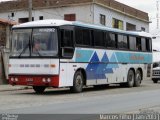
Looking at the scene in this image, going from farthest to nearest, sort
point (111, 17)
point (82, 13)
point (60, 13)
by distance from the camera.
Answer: point (111, 17) < point (60, 13) < point (82, 13)

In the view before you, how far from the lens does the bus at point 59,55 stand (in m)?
22.4

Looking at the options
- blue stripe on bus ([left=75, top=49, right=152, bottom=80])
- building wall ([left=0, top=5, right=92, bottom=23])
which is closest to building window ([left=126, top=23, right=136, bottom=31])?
building wall ([left=0, top=5, right=92, bottom=23])

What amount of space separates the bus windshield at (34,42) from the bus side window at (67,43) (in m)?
0.44

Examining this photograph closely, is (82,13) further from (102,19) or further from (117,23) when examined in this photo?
(117,23)

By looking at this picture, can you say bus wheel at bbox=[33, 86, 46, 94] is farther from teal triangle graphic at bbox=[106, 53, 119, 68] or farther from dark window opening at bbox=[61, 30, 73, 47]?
teal triangle graphic at bbox=[106, 53, 119, 68]

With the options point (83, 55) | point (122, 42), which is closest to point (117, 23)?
point (122, 42)

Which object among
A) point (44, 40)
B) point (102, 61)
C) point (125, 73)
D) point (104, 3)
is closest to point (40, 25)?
point (44, 40)

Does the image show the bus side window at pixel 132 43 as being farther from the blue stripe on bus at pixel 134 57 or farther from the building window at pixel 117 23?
the building window at pixel 117 23

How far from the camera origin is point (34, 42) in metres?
22.8

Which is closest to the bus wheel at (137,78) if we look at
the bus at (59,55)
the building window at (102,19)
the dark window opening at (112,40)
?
the dark window opening at (112,40)

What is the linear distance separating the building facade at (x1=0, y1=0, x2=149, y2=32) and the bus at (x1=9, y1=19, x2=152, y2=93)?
21.9m

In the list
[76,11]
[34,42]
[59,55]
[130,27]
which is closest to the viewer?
[59,55]

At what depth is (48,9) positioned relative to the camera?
5306 centimetres

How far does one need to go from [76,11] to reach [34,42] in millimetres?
28263
